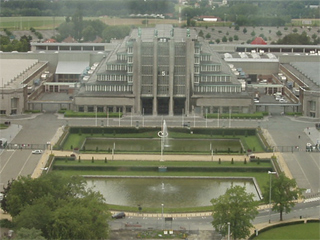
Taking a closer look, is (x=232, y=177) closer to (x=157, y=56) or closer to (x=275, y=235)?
(x=275, y=235)

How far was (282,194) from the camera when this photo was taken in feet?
193

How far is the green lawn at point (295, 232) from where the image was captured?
5491cm

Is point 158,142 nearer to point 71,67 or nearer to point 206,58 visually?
point 206,58

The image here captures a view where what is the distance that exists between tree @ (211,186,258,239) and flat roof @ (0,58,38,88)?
41847 millimetres

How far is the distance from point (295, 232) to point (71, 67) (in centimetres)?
6061

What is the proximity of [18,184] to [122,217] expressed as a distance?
7.32 m

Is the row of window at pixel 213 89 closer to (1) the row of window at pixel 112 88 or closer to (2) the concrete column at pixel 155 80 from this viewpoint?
(2) the concrete column at pixel 155 80

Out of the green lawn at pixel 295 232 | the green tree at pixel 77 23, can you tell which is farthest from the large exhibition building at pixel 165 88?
the green tree at pixel 77 23

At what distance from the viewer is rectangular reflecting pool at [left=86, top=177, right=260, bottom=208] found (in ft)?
207

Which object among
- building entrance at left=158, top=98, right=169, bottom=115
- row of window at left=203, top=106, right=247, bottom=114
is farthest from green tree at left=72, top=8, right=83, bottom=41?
row of window at left=203, top=106, right=247, bottom=114

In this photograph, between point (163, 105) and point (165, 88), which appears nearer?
point (165, 88)

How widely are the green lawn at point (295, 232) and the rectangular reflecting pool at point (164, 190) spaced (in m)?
7.28

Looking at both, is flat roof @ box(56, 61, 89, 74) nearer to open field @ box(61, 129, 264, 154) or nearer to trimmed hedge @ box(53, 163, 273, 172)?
open field @ box(61, 129, 264, 154)

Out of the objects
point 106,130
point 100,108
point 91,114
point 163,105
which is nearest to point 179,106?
point 163,105
